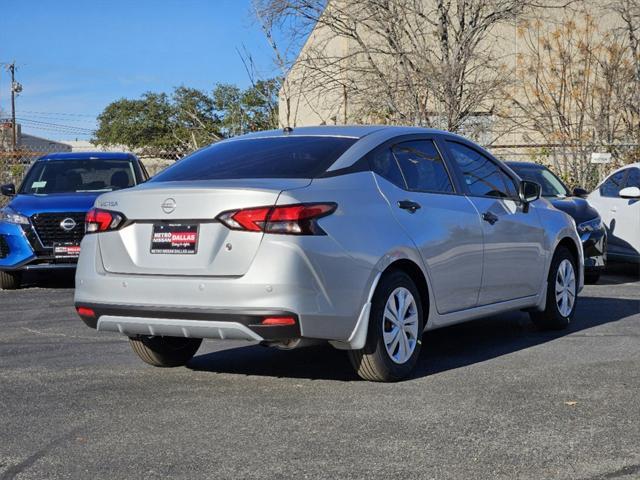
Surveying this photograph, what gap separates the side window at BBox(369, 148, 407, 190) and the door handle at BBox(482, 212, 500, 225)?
38.0 inches

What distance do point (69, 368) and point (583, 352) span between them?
144 inches

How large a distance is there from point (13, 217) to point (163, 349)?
19.9 feet

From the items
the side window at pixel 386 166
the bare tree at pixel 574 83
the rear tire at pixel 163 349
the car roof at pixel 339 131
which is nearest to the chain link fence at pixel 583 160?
the bare tree at pixel 574 83

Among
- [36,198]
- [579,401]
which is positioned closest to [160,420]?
[579,401]

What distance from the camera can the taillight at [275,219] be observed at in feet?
19.5

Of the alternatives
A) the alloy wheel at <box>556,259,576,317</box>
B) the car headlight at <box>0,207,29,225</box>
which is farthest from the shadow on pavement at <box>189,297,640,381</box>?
the car headlight at <box>0,207,29,225</box>

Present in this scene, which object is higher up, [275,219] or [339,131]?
[339,131]

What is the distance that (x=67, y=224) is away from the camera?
40.8 feet

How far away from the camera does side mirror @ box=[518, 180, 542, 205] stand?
8352 mm

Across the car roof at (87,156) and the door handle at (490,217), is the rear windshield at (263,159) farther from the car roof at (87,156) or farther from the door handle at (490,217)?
the car roof at (87,156)

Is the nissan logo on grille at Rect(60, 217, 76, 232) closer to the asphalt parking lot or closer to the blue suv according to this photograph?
the blue suv

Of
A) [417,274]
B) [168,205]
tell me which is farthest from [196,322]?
[417,274]

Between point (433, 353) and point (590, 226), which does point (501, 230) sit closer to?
point (433, 353)

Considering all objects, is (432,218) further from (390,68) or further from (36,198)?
(390,68)
